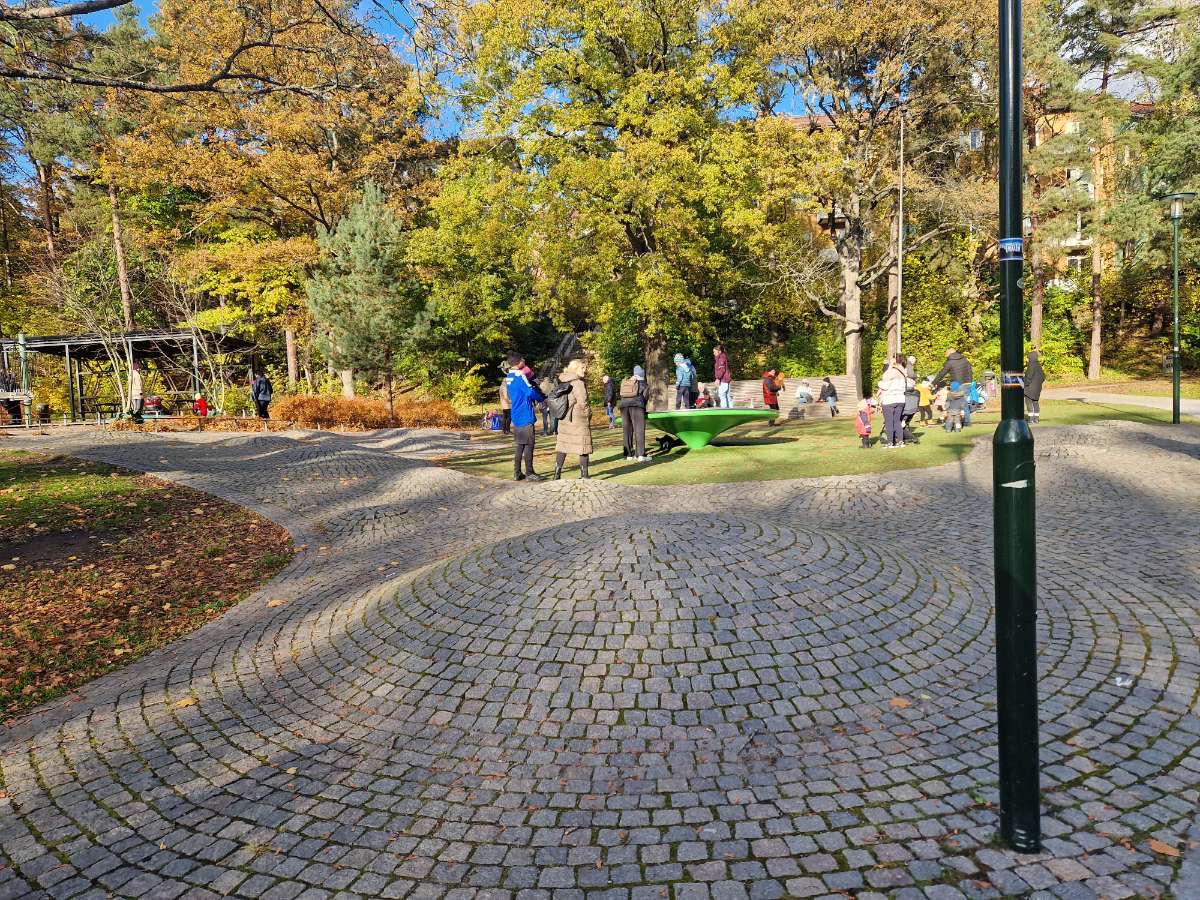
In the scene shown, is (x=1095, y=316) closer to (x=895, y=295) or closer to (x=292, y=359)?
(x=895, y=295)

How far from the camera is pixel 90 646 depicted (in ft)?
20.1

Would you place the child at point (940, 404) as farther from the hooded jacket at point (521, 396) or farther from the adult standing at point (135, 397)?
the adult standing at point (135, 397)

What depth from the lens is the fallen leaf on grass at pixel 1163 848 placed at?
3021 millimetres

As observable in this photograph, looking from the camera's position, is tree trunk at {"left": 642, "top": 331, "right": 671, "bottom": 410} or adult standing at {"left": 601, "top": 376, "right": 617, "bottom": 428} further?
tree trunk at {"left": 642, "top": 331, "right": 671, "bottom": 410}

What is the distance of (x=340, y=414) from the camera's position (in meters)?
24.2

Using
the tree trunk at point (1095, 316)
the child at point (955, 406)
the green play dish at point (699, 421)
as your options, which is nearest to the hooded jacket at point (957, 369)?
the child at point (955, 406)

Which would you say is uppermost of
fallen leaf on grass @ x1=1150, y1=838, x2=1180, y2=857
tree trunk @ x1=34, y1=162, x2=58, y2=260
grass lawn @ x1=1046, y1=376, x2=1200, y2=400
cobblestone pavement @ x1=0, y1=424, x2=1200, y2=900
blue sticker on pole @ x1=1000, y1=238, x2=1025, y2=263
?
tree trunk @ x1=34, y1=162, x2=58, y2=260

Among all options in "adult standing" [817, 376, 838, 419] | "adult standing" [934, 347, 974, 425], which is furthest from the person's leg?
"adult standing" [817, 376, 838, 419]

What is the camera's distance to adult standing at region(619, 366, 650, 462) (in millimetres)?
14094

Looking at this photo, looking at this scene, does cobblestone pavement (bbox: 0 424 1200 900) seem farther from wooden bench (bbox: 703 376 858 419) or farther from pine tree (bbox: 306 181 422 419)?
pine tree (bbox: 306 181 422 419)

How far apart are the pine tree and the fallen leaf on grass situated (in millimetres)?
25645

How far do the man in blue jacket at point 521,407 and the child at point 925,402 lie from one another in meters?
11.1

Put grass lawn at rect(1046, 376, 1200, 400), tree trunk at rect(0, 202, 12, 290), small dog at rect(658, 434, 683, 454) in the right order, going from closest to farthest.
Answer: small dog at rect(658, 434, 683, 454), grass lawn at rect(1046, 376, 1200, 400), tree trunk at rect(0, 202, 12, 290)

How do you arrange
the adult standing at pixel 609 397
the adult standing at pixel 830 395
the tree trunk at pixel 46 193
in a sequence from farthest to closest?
the tree trunk at pixel 46 193
the adult standing at pixel 830 395
the adult standing at pixel 609 397
